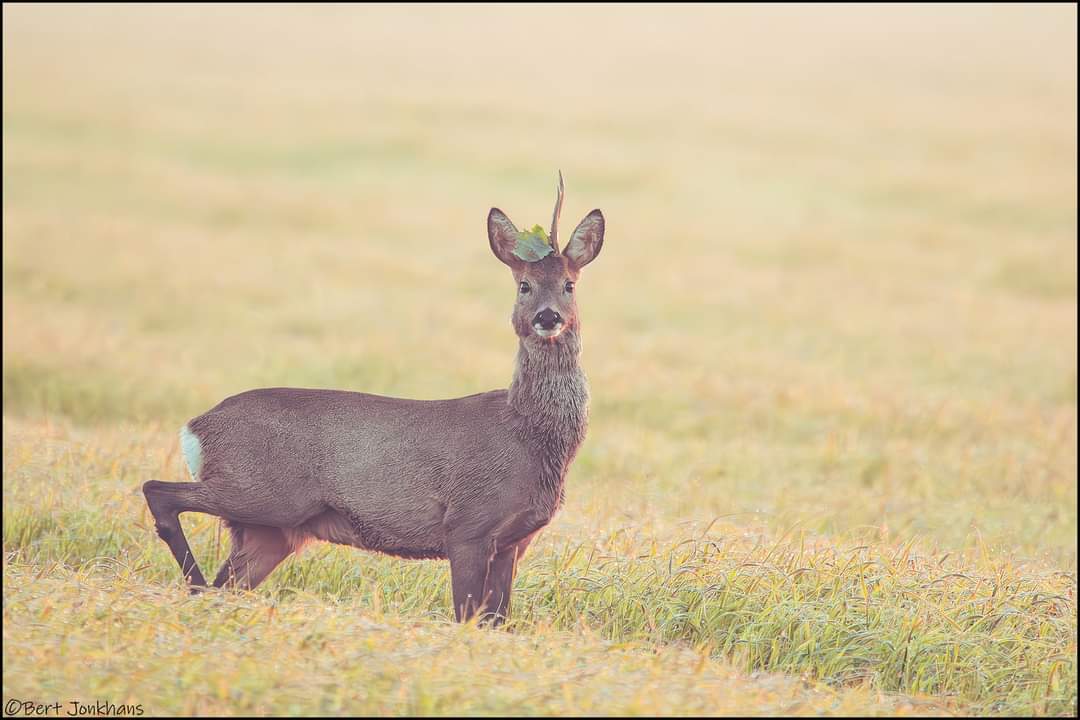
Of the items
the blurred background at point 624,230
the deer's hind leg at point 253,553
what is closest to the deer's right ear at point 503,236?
the deer's hind leg at point 253,553

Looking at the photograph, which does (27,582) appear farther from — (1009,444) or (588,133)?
(588,133)

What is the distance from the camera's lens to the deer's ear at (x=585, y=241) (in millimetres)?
5492

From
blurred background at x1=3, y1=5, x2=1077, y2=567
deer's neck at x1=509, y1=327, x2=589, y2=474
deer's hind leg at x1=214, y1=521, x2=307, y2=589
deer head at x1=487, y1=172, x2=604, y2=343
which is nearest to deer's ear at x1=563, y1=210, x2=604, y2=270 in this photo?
deer head at x1=487, y1=172, x2=604, y2=343

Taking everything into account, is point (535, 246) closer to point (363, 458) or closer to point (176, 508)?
point (363, 458)

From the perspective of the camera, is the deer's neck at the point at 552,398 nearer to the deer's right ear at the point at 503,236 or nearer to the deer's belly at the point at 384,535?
the deer's right ear at the point at 503,236

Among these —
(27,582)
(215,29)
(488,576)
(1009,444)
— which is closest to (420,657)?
(488,576)

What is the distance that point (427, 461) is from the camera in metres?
5.29

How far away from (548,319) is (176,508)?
5.28 feet

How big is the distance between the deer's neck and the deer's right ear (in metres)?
0.33

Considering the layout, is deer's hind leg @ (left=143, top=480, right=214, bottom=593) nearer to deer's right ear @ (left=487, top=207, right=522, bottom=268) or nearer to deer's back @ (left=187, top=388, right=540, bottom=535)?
deer's back @ (left=187, top=388, right=540, bottom=535)

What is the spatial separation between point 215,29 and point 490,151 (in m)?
15.0

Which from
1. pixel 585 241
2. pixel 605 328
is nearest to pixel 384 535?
pixel 585 241

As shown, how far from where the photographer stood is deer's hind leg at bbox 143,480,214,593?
5359 millimetres

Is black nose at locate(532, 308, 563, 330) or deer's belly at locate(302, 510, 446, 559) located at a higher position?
black nose at locate(532, 308, 563, 330)
